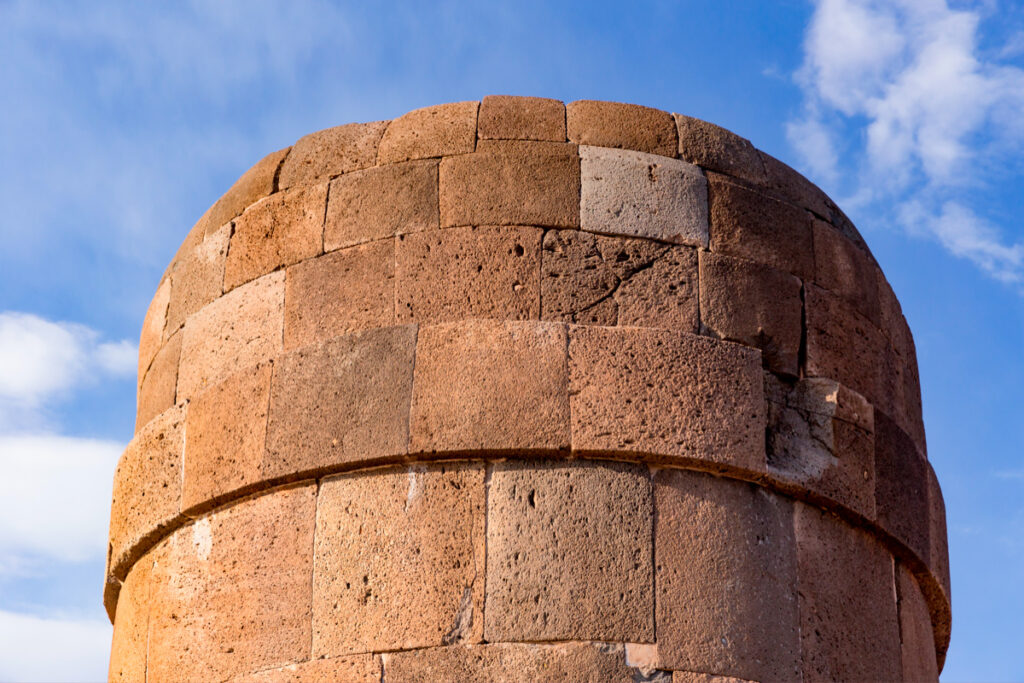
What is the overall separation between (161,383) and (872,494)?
113 inches

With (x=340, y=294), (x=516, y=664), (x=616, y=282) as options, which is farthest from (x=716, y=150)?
(x=516, y=664)

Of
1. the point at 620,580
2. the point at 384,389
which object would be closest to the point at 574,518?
the point at 620,580

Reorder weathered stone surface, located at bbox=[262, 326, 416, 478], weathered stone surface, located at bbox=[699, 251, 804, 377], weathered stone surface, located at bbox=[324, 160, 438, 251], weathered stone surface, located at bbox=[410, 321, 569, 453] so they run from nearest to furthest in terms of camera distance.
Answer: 1. weathered stone surface, located at bbox=[410, 321, 569, 453]
2. weathered stone surface, located at bbox=[262, 326, 416, 478]
3. weathered stone surface, located at bbox=[699, 251, 804, 377]
4. weathered stone surface, located at bbox=[324, 160, 438, 251]

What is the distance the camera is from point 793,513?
5.01 metres

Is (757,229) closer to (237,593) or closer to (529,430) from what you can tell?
(529,430)

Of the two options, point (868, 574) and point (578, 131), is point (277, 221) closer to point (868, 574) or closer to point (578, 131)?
point (578, 131)

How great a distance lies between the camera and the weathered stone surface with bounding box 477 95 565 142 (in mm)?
5508

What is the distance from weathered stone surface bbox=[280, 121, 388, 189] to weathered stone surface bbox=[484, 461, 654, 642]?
156 centimetres

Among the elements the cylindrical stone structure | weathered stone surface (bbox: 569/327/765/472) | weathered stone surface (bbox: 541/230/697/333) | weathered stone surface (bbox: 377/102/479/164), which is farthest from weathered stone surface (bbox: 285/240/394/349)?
weathered stone surface (bbox: 569/327/765/472)

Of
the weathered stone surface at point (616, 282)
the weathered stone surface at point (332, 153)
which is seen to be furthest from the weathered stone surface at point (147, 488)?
the weathered stone surface at point (616, 282)

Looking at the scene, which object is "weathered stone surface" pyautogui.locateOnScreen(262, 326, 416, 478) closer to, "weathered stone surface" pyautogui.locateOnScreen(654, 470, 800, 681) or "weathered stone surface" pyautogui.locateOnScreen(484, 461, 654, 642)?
"weathered stone surface" pyautogui.locateOnScreen(484, 461, 654, 642)

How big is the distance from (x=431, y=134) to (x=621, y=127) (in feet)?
2.47

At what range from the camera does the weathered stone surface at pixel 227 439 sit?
515 centimetres

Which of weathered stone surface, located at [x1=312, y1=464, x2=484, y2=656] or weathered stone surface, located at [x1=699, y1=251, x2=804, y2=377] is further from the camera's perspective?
weathered stone surface, located at [x1=699, y1=251, x2=804, y2=377]
